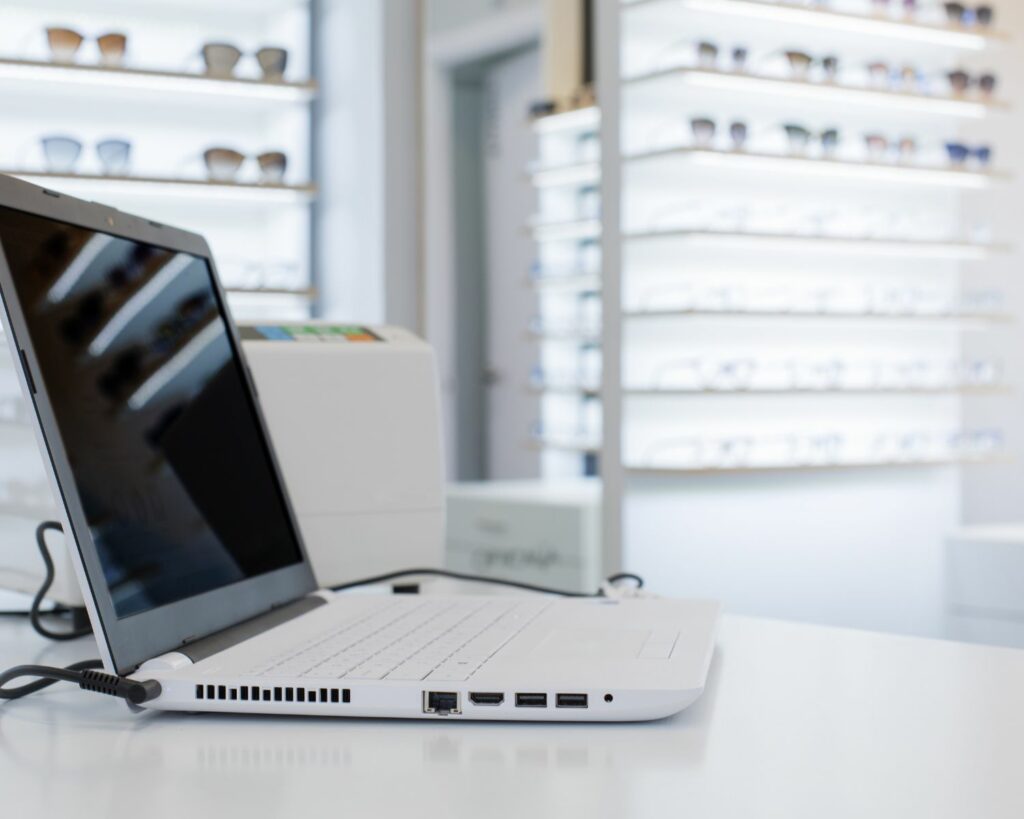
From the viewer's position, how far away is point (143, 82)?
3.08 meters

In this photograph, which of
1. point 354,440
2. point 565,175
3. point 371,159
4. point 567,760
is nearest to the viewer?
point 567,760

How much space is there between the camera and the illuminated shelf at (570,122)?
3.84 m

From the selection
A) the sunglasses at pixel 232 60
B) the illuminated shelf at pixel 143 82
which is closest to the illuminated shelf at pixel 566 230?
the illuminated shelf at pixel 143 82

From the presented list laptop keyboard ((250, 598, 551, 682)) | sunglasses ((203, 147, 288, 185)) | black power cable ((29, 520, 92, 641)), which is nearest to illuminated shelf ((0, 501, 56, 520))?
black power cable ((29, 520, 92, 641))

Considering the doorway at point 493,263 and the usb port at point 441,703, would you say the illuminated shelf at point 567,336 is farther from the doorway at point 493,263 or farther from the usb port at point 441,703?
the usb port at point 441,703

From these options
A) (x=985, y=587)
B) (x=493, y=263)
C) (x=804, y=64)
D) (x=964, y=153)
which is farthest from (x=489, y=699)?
(x=493, y=263)

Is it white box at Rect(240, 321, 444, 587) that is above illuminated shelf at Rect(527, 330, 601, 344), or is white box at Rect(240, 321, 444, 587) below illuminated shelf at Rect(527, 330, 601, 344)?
below

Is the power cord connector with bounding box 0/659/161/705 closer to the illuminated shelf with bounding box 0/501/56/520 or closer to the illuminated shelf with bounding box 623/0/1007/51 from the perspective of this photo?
the illuminated shelf with bounding box 0/501/56/520

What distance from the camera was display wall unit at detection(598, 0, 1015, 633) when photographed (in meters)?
3.40

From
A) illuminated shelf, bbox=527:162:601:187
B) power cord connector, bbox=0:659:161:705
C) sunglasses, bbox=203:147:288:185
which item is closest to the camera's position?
power cord connector, bbox=0:659:161:705

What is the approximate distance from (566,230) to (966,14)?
Answer: 137 centimetres

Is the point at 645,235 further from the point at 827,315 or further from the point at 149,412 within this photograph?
the point at 149,412

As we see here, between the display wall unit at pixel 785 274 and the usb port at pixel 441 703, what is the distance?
259 centimetres

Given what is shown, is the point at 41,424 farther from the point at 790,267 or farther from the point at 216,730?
the point at 790,267
